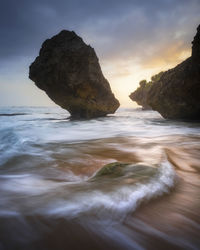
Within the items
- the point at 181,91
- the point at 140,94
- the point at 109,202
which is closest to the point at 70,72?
the point at 181,91

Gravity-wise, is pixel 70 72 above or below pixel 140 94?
below

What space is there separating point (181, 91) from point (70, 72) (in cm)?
730

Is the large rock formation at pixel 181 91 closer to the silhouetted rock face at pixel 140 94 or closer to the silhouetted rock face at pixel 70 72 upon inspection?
the silhouetted rock face at pixel 70 72

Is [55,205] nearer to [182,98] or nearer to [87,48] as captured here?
[182,98]

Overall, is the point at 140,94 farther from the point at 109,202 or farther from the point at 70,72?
the point at 109,202

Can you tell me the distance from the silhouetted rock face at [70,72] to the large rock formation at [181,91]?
4215 millimetres

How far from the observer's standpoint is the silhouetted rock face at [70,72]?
40.0 ft

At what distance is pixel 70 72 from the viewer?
1224 cm

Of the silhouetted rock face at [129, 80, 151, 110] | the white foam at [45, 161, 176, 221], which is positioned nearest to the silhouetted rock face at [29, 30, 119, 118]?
the white foam at [45, 161, 176, 221]

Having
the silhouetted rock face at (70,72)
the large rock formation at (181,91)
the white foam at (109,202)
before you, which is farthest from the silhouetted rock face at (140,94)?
the white foam at (109,202)

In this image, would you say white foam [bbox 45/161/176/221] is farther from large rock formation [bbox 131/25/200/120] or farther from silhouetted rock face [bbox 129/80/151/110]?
silhouetted rock face [bbox 129/80/151/110]

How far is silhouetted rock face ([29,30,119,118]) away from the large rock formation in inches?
166

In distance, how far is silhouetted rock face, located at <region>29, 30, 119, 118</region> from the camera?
40.0 ft

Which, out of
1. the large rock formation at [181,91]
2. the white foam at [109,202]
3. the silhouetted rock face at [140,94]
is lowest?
the white foam at [109,202]
